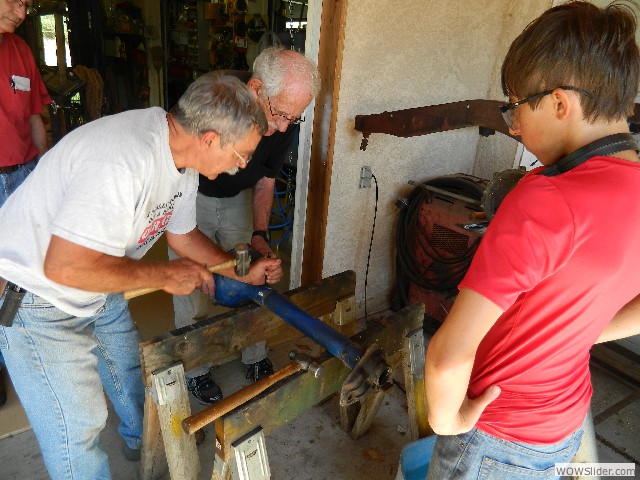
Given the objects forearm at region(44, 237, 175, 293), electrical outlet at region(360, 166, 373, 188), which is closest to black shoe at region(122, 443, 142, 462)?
forearm at region(44, 237, 175, 293)

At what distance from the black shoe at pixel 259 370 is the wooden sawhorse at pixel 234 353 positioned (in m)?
0.82

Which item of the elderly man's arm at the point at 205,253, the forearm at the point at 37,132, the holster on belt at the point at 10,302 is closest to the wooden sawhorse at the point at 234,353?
the elderly man's arm at the point at 205,253

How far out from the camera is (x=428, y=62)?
3.12 meters

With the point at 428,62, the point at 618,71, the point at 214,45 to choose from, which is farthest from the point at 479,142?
the point at 214,45

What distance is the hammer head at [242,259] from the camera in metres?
1.87

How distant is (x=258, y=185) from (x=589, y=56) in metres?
1.90

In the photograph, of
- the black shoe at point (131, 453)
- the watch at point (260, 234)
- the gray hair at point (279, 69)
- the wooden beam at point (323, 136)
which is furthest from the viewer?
the wooden beam at point (323, 136)

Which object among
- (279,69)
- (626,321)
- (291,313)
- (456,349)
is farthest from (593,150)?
(279,69)

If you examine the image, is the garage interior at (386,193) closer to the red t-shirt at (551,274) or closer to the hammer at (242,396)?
the hammer at (242,396)

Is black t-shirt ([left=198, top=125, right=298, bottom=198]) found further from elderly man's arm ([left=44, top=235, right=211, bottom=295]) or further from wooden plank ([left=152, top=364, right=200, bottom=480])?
wooden plank ([left=152, top=364, right=200, bottom=480])

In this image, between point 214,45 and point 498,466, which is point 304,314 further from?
point 214,45

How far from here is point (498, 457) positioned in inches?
45.7

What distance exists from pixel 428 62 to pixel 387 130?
2.43 feet

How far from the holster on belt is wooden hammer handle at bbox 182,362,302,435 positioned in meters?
0.66
